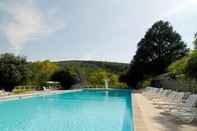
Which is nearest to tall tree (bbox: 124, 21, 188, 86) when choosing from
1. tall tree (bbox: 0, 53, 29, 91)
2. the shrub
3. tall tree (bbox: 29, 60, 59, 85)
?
tall tree (bbox: 29, 60, 59, 85)

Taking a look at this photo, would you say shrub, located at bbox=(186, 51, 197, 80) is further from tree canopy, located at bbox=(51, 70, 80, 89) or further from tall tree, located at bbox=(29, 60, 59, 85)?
tall tree, located at bbox=(29, 60, 59, 85)

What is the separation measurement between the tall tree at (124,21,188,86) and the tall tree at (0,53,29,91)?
1652 centimetres

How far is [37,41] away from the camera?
26.8 metres

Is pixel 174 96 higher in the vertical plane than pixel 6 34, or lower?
lower

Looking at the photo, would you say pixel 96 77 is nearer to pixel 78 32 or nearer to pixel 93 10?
pixel 78 32

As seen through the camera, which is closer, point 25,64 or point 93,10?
point 93,10

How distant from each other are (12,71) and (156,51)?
66.5 feet

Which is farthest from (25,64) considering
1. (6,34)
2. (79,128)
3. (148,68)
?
(79,128)

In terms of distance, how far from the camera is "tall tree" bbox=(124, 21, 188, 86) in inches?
1506

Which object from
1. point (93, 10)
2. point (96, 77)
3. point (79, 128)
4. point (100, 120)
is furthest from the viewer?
point (96, 77)

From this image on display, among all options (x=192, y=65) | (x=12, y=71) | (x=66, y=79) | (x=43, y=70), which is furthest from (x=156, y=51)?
(x=192, y=65)

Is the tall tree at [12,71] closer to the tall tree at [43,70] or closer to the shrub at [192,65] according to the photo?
the tall tree at [43,70]

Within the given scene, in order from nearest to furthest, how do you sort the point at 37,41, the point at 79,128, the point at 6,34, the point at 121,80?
1. the point at 79,128
2. the point at 6,34
3. the point at 37,41
4. the point at 121,80

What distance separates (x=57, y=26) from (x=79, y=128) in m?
13.7
